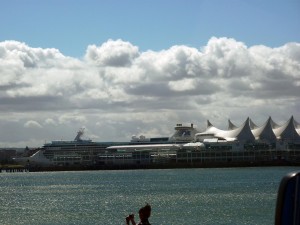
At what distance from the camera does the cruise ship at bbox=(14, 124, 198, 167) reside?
165125 millimetres

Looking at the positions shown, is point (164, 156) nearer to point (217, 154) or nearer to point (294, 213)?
point (217, 154)

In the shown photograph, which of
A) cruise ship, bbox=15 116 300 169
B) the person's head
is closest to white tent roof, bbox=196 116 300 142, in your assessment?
cruise ship, bbox=15 116 300 169

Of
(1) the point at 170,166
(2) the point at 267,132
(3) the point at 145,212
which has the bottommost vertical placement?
(3) the point at 145,212

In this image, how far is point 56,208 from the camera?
145 feet

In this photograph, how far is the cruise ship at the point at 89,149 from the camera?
542ft

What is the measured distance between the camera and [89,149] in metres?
173

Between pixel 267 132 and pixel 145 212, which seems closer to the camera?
pixel 145 212

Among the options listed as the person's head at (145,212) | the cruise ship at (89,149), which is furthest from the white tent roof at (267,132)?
the person's head at (145,212)

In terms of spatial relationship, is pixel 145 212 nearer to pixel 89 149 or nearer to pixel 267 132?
pixel 267 132

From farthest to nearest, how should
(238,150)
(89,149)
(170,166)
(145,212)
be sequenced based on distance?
1. (89,149)
2. (170,166)
3. (238,150)
4. (145,212)

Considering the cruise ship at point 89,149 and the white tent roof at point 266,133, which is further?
the cruise ship at point 89,149

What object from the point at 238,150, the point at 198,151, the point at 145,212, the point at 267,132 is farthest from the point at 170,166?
the point at 145,212

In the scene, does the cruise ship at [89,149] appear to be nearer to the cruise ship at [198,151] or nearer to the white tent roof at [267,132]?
the cruise ship at [198,151]

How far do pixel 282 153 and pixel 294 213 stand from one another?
14488cm
